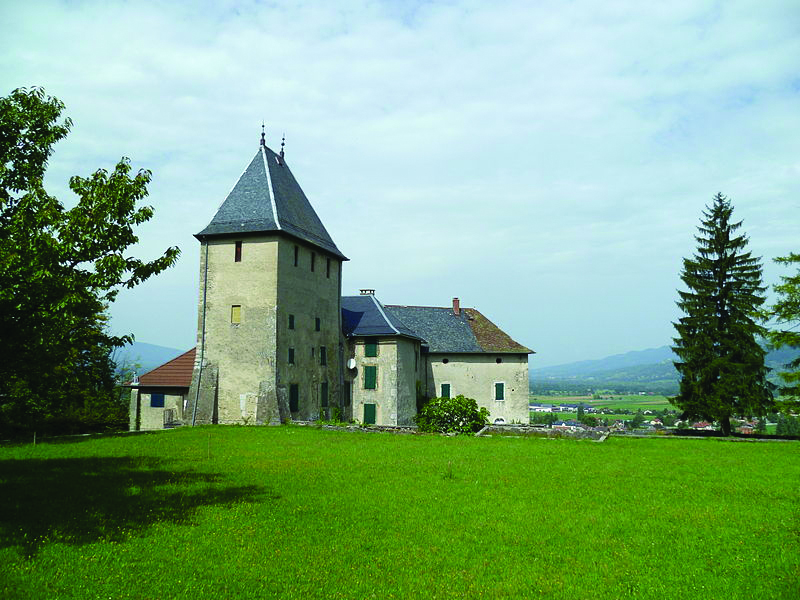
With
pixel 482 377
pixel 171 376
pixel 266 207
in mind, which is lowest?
pixel 482 377

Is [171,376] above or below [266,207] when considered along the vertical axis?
below

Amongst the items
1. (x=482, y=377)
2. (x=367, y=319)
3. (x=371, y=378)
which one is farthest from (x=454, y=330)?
(x=371, y=378)

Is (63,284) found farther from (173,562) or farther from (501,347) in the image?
(501,347)

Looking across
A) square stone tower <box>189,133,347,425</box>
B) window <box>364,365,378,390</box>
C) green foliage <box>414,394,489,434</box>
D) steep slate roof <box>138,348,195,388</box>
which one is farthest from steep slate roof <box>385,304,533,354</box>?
steep slate roof <box>138,348,195,388</box>

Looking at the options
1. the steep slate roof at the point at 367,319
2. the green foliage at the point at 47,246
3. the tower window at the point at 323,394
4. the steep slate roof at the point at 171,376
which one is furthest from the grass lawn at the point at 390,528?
the steep slate roof at the point at 367,319

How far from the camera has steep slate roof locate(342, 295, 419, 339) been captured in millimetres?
37719

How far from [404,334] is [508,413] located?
11.5 m

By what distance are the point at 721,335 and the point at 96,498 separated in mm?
32794

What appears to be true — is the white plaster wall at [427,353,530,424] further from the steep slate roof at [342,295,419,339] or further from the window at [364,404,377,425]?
the window at [364,404,377,425]

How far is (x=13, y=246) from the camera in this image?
9.32 metres

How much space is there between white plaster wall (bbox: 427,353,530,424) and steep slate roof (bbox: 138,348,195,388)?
57.4 ft

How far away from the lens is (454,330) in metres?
45.8

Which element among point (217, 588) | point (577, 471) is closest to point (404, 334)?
point (577, 471)

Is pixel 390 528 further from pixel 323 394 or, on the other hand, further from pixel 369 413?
pixel 369 413
